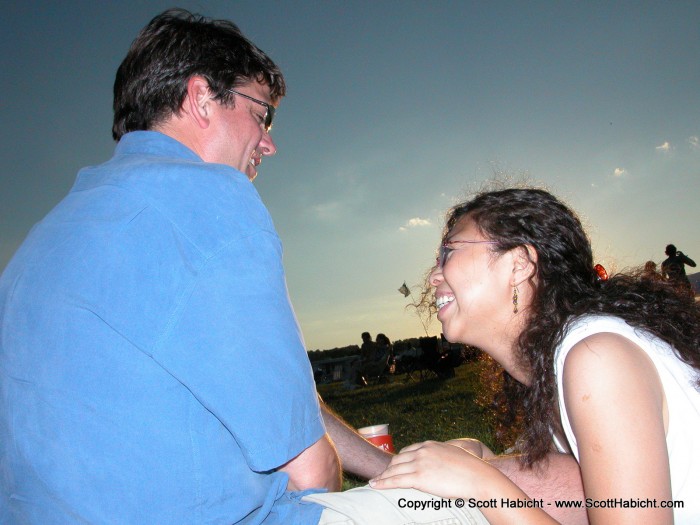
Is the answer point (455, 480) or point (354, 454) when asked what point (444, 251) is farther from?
point (455, 480)

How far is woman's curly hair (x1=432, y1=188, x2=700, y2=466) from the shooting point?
1823 mm

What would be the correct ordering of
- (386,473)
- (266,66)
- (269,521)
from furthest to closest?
(266,66)
(386,473)
(269,521)

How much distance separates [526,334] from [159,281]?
151cm

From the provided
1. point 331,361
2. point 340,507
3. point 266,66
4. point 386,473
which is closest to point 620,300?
point 386,473

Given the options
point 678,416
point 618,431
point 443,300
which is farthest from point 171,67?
point 678,416

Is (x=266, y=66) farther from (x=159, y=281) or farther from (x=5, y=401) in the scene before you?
(x=5, y=401)

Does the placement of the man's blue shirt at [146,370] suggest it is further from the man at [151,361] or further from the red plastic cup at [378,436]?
the red plastic cup at [378,436]

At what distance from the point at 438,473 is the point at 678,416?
81 centimetres

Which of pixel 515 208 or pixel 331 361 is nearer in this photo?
pixel 515 208

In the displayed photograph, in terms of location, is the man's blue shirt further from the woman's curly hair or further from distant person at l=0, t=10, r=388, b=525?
the woman's curly hair

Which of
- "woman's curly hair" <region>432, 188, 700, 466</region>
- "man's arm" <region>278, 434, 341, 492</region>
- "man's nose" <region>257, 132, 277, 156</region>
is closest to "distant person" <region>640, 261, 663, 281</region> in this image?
"woman's curly hair" <region>432, 188, 700, 466</region>

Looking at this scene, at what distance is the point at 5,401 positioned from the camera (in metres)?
1.14

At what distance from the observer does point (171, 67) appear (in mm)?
2129

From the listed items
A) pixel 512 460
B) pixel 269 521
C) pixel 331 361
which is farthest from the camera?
pixel 331 361
